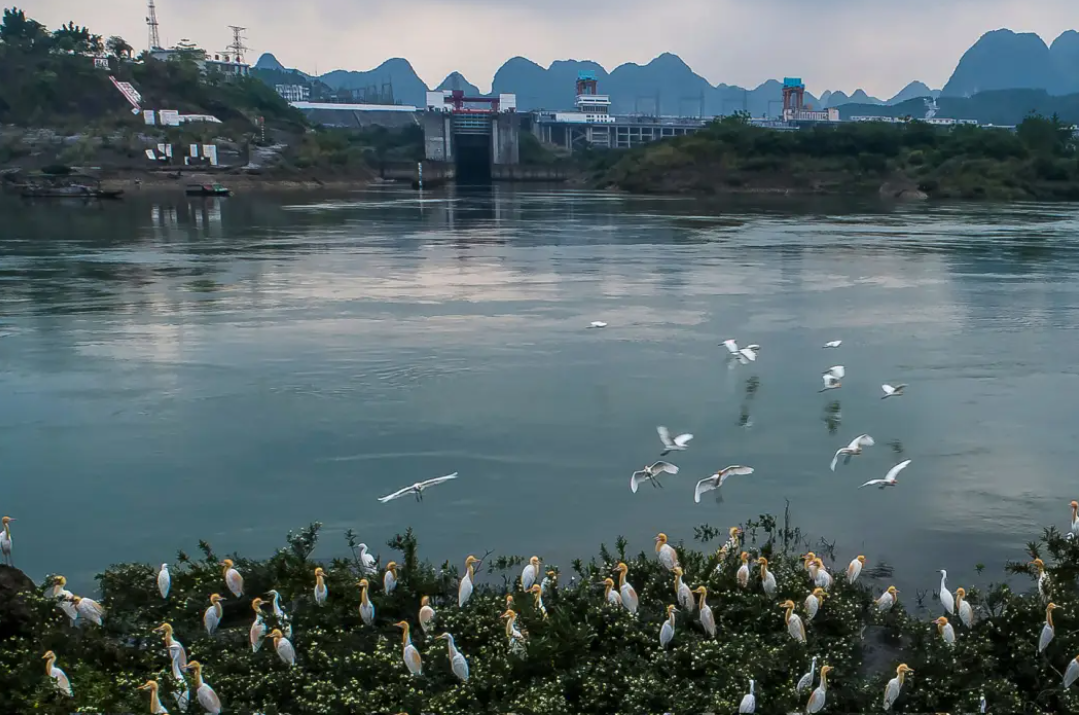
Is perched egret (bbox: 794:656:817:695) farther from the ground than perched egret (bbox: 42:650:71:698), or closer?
closer

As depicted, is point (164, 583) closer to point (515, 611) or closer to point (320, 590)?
point (320, 590)

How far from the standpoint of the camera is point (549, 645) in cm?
820

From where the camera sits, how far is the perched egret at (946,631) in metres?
8.35

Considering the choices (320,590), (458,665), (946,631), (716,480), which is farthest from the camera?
(716,480)

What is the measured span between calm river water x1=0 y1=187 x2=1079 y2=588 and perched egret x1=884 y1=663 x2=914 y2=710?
9.84 ft

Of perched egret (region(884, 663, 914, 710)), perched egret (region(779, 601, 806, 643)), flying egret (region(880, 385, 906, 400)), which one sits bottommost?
perched egret (region(884, 663, 914, 710))

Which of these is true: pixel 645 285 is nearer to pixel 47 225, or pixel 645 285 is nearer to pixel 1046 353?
pixel 1046 353

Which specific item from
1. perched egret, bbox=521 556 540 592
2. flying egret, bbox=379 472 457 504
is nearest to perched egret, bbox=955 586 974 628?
perched egret, bbox=521 556 540 592

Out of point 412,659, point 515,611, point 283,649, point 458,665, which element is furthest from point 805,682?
point 283,649

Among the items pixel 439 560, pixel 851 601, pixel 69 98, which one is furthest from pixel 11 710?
pixel 69 98

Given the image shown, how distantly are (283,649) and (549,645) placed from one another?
2155 millimetres

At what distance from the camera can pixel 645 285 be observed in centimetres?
3027

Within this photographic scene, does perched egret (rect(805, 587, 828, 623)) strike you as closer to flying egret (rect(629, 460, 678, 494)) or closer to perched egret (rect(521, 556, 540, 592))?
perched egret (rect(521, 556, 540, 592))

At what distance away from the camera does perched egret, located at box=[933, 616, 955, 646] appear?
835 cm
